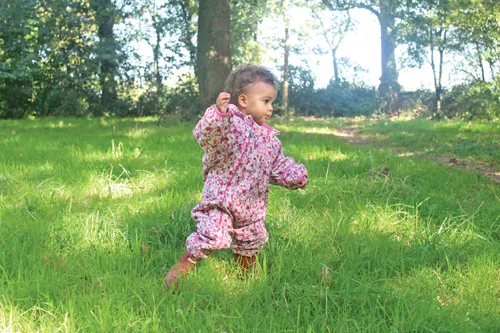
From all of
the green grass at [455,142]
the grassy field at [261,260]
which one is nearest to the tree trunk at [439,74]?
the green grass at [455,142]

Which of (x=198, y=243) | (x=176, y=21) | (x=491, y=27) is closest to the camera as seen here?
(x=198, y=243)

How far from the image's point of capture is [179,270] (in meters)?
2.57

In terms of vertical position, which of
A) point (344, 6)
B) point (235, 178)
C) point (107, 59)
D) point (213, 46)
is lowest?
point (235, 178)

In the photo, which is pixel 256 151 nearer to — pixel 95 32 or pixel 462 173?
pixel 462 173

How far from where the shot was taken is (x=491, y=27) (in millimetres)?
9117

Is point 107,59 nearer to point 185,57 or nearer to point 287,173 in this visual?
point 185,57

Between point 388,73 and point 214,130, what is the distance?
24288 millimetres

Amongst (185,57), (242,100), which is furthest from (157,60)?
(242,100)

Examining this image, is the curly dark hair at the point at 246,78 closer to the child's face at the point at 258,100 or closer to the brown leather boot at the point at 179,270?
the child's face at the point at 258,100

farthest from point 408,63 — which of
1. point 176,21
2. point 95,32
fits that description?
point 95,32

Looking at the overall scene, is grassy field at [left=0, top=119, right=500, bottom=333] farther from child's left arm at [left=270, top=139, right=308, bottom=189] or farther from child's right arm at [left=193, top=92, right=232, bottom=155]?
child's right arm at [left=193, top=92, right=232, bottom=155]

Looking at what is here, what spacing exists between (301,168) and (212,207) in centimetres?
59

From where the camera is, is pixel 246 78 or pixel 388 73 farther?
pixel 388 73

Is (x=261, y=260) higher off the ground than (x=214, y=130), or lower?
lower
